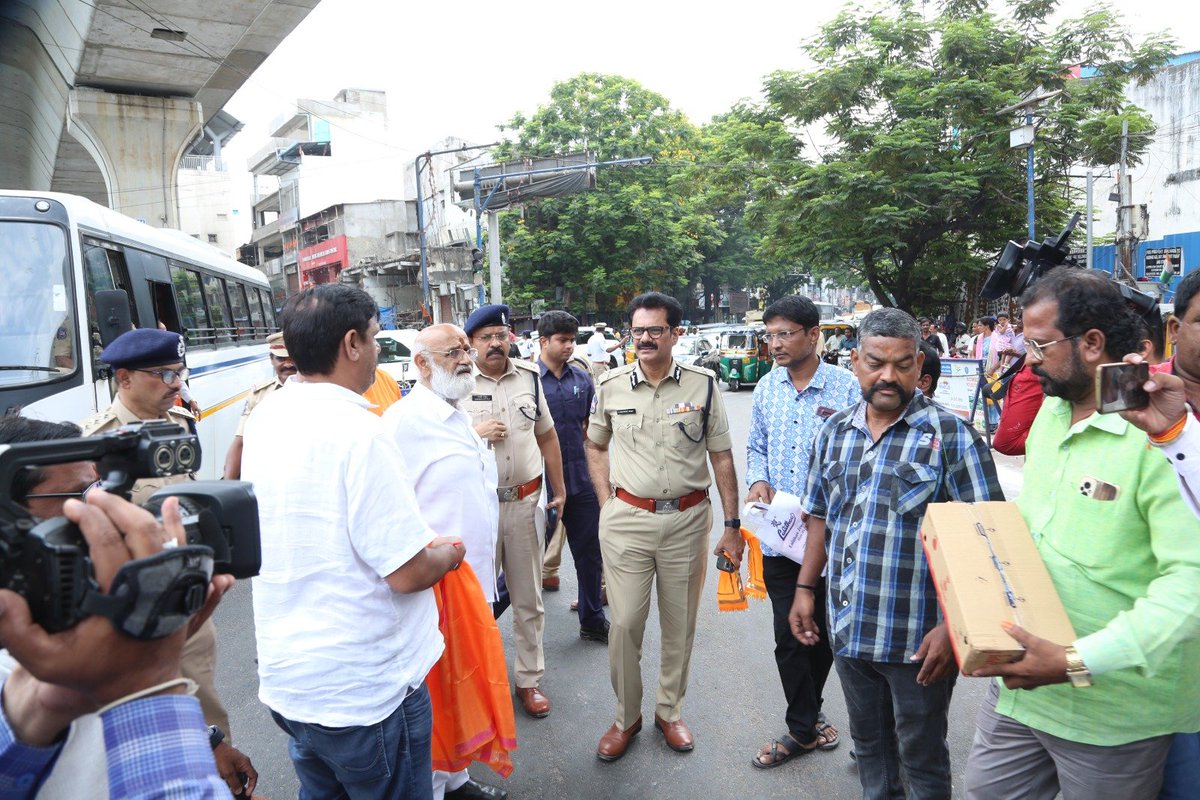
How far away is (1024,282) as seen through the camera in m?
3.27

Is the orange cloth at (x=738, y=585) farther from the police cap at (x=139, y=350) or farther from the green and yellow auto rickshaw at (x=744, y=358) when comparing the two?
the green and yellow auto rickshaw at (x=744, y=358)

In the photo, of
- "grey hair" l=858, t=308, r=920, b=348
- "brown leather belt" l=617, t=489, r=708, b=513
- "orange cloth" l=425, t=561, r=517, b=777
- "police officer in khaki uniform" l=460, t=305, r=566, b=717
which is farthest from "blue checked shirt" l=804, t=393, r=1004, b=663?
"police officer in khaki uniform" l=460, t=305, r=566, b=717

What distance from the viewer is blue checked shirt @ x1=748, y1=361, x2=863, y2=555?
360cm

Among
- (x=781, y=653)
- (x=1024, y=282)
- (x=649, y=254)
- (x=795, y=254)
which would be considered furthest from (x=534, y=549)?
(x=649, y=254)

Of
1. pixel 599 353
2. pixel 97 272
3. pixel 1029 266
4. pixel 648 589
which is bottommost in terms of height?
pixel 648 589

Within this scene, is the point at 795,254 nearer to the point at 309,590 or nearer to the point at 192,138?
the point at 192,138

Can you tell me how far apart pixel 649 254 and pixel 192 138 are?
715 inches

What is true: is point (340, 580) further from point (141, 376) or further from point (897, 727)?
point (141, 376)

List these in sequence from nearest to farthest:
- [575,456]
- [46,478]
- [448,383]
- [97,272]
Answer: [46,478] → [448,383] → [575,456] → [97,272]

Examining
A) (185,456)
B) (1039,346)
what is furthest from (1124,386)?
(185,456)

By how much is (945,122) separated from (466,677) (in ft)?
64.6

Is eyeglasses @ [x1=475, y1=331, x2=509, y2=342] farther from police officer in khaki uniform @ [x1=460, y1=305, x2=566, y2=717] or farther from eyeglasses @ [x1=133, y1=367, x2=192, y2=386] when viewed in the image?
eyeglasses @ [x1=133, y1=367, x2=192, y2=386]

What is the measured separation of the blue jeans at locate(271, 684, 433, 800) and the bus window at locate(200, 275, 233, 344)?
358 inches

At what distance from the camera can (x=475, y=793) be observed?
3.19m
